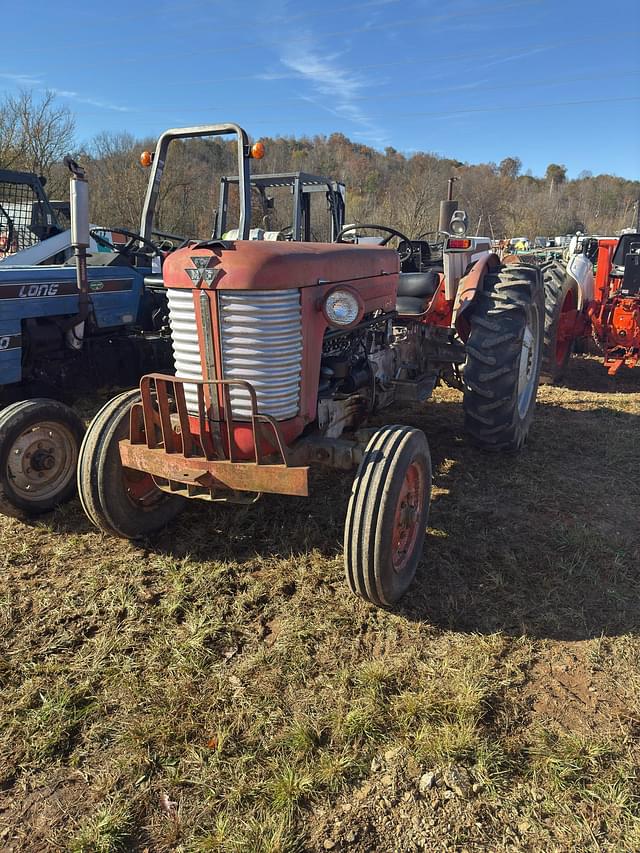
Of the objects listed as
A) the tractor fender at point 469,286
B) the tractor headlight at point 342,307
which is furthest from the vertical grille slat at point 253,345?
the tractor fender at point 469,286

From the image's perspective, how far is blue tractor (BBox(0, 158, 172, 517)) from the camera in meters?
3.39

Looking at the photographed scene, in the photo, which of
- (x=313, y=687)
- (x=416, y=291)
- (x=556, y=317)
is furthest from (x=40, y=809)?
(x=556, y=317)

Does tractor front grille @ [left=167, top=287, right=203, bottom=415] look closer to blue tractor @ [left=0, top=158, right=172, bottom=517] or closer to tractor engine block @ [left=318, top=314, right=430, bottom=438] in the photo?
tractor engine block @ [left=318, top=314, right=430, bottom=438]

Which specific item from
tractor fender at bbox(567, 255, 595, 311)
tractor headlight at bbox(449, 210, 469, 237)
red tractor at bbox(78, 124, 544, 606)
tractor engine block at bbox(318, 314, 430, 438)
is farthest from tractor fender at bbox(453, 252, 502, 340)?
tractor fender at bbox(567, 255, 595, 311)

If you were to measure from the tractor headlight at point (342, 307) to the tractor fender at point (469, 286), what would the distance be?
1.67 meters

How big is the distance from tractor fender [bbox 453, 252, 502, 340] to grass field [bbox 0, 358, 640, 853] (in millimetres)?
1465

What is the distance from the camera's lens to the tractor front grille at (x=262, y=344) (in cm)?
250

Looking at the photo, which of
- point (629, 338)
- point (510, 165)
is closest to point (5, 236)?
point (629, 338)

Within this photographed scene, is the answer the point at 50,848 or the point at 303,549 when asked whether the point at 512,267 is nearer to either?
the point at 303,549

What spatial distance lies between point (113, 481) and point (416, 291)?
9.45ft

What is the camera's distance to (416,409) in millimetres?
5582

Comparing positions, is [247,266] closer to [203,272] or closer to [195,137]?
[203,272]

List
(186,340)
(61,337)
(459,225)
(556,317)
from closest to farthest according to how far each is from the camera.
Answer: (186,340)
(61,337)
(459,225)
(556,317)

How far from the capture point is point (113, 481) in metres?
2.92
